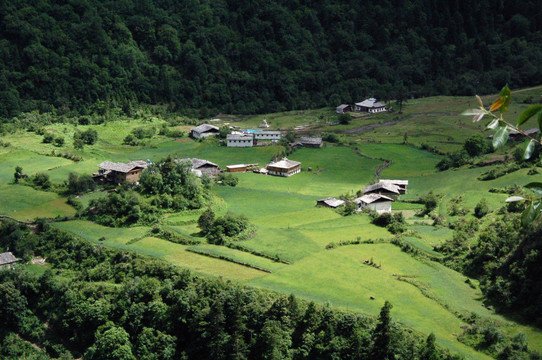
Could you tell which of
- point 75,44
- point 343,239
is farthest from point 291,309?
point 75,44

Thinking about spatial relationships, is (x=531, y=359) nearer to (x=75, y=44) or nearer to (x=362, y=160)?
(x=362, y=160)

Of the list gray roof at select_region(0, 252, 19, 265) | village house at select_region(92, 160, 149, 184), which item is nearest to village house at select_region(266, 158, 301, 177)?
village house at select_region(92, 160, 149, 184)

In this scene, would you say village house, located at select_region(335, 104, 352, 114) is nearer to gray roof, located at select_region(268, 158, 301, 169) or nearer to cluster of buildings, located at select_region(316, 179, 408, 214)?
gray roof, located at select_region(268, 158, 301, 169)

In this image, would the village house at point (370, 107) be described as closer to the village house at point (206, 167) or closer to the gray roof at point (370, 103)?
the gray roof at point (370, 103)

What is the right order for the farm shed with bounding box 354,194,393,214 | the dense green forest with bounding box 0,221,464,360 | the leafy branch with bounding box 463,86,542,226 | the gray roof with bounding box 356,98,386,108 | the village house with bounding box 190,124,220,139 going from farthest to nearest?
1. the gray roof with bounding box 356,98,386,108
2. the village house with bounding box 190,124,220,139
3. the farm shed with bounding box 354,194,393,214
4. the dense green forest with bounding box 0,221,464,360
5. the leafy branch with bounding box 463,86,542,226

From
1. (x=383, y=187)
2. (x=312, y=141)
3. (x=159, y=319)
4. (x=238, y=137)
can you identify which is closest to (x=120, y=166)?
(x=238, y=137)

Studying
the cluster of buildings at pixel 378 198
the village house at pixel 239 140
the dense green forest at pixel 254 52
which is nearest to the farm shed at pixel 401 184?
the cluster of buildings at pixel 378 198
